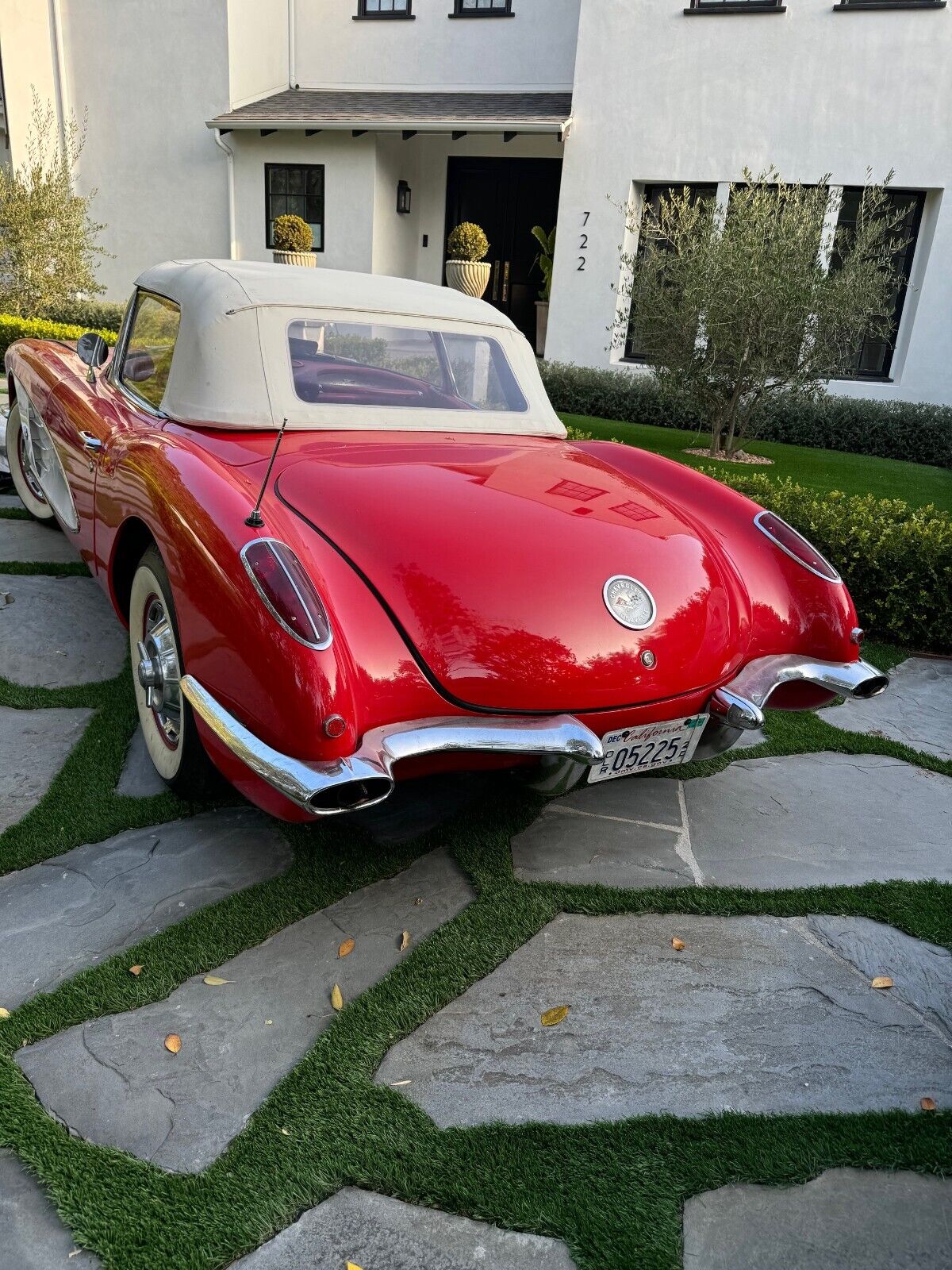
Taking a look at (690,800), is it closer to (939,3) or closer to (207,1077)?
(207,1077)

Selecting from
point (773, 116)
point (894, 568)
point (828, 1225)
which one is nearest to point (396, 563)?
point (828, 1225)

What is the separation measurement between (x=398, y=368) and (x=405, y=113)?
39.4 ft

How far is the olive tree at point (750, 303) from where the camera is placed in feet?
27.1

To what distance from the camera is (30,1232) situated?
1622mm

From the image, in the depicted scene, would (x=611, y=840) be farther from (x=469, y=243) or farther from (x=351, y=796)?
(x=469, y=243)

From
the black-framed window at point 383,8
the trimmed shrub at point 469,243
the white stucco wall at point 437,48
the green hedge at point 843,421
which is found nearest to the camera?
the green hedge at point 843,421

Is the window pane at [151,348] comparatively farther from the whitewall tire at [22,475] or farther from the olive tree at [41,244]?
the olive tree at [41,244]

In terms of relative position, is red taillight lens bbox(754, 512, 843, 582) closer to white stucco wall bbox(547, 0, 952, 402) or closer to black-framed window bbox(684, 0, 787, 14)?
→ white stucco wall bbox(547, 0, 952, 402)

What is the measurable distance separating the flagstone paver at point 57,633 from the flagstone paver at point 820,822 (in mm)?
2466

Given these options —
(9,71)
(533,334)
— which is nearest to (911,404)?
(533,334)

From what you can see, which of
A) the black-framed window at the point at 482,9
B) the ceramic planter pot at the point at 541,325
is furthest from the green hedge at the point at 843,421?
the black-framed window at the point at 482,9

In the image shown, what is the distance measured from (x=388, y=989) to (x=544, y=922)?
0.51 meters

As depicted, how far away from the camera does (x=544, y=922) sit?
254cm

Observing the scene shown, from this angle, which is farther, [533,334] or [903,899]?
[533,334]
